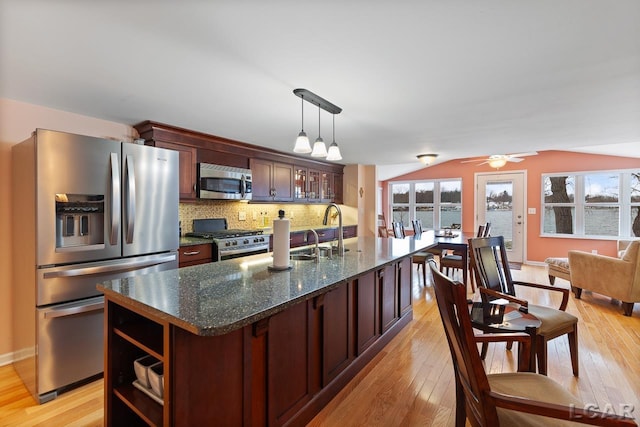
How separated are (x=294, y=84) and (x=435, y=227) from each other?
22.1 feet

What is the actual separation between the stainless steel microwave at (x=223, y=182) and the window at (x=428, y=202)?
541cm

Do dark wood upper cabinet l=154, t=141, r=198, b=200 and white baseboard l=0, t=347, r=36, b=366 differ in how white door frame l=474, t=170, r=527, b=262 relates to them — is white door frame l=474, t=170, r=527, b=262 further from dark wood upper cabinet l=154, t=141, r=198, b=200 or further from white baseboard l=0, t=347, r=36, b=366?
white baseboard l=0, t=347, r=36, b=366

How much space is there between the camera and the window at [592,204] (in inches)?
225

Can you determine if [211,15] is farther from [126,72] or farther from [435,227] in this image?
[435,227]

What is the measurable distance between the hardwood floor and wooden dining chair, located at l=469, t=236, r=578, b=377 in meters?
0.24

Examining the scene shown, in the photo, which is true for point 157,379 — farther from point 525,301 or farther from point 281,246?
point 525,301

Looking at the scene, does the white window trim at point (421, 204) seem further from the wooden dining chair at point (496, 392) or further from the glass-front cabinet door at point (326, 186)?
the wooden dining chair at point (496, 392)

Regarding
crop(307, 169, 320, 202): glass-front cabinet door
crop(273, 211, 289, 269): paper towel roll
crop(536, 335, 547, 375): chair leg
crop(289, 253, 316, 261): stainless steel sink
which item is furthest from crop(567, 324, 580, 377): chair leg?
crop(307, 169, 320, 202): glass-front cabinet door

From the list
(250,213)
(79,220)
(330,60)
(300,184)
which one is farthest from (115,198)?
(300,184)

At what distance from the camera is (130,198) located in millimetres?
2367

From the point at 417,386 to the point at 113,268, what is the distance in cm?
239

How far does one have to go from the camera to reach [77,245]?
2164mm

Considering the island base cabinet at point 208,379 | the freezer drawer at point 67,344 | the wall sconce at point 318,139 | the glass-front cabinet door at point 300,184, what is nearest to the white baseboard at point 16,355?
the freezer drawer at point 67,344

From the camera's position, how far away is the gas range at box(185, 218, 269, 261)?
3.35m
